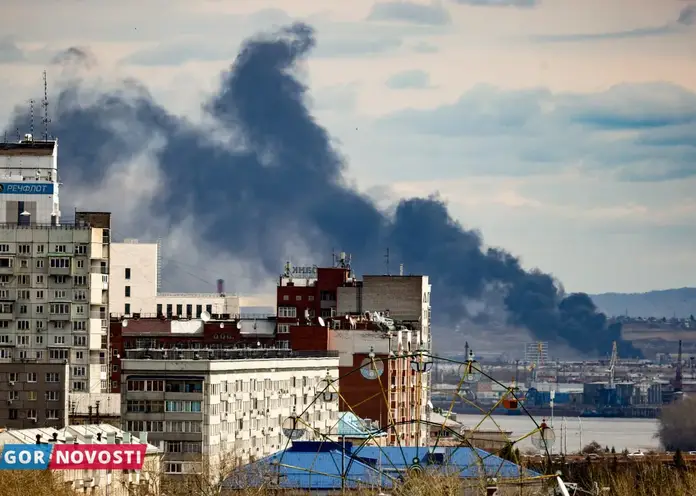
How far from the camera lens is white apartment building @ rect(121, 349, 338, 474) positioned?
10906 centimetres

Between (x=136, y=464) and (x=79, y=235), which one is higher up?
(x=79, y=235)

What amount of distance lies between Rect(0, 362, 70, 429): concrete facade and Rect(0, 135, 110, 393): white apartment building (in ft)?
16.8

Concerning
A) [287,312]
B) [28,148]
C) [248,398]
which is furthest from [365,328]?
[248,398]

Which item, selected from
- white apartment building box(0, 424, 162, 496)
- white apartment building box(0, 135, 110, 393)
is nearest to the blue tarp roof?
white apartment building box(0, 424, 162, 496)

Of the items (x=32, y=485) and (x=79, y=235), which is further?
(x=79, y=235)

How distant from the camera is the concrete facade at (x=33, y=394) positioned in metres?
132

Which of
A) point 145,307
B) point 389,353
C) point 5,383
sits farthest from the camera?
point 145,307

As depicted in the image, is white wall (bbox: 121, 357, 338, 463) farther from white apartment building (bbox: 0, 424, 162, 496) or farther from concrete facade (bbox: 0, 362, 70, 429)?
concrete facade (bbox: 0, 362, 70, 429)

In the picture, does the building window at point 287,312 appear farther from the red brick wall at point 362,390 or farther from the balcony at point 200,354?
the balcony at point 200,354

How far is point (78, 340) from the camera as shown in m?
144

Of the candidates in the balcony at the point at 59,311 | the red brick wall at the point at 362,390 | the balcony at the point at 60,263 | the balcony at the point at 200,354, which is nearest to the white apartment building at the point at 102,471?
the balcony at the point at 200,354

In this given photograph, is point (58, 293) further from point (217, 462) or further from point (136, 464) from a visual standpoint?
point (136, 464)

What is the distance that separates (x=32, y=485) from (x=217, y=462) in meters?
28.0

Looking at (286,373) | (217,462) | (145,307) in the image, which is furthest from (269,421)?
(145,307)
